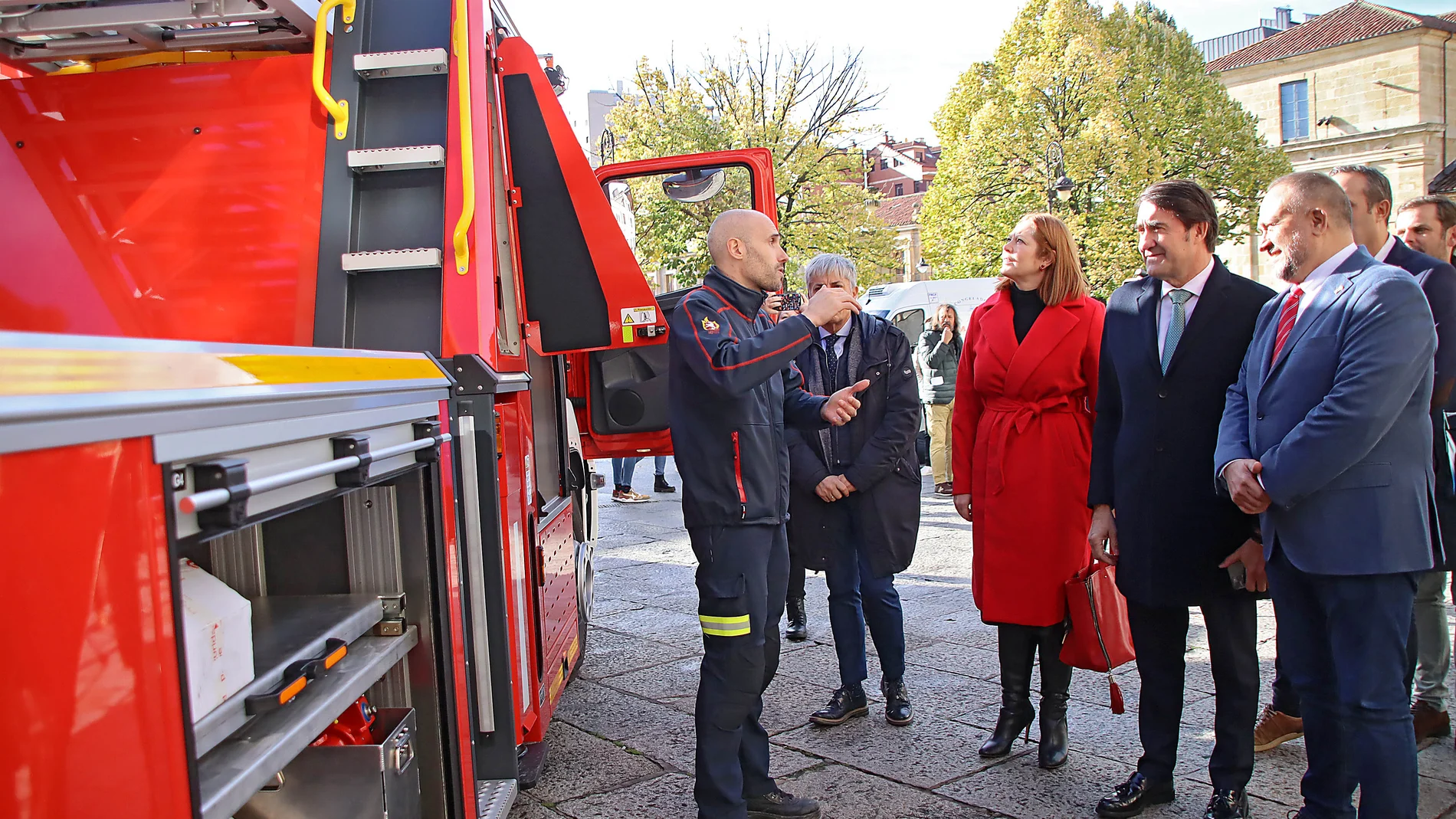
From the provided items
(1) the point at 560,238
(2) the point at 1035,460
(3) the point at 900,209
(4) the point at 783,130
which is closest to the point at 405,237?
(1) the point at 560,238

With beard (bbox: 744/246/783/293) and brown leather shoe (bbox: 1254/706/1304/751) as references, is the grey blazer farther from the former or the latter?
beard (bbox: 744/246/783/293)

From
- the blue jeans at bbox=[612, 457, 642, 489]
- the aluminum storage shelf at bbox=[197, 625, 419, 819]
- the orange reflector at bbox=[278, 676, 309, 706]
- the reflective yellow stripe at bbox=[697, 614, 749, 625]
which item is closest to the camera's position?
the aluminum storage shelf at bbox=[197, 625, 419, 819]

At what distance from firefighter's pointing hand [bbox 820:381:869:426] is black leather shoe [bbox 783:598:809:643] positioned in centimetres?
201

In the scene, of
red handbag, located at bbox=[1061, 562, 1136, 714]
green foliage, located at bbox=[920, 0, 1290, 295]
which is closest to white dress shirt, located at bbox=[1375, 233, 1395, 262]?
red handbag, located at bbox=[1061, 562, 1136, 714]

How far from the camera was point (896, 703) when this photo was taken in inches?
169

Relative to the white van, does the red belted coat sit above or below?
below

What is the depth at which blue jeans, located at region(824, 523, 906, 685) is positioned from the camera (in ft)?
14.2

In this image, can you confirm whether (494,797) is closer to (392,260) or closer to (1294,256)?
(392,260)

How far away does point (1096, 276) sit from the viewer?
27625 millimetres

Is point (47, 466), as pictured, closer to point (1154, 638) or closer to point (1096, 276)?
point (1154, 638)

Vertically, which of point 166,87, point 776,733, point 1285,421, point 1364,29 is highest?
point 1364,29

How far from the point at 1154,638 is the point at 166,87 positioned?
11.6 feet

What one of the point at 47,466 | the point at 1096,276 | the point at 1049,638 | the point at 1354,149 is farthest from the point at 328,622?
the point at 1354,149

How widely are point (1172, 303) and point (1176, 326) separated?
0.08m
